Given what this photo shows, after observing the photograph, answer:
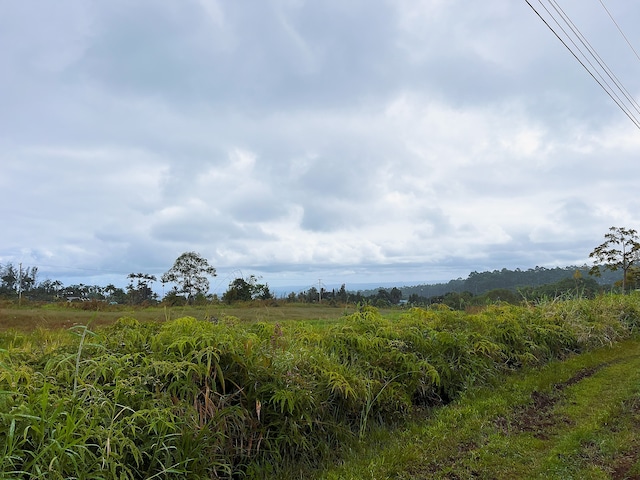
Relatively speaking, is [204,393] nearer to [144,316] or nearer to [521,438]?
[521,438]

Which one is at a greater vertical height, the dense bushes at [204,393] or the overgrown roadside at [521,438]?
the dense bushes at [204,393]

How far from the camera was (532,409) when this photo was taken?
4.76m

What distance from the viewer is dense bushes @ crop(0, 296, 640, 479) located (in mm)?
2289

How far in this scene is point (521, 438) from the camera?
12.9 feet

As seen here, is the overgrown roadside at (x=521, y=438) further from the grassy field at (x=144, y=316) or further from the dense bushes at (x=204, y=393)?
the grassy field at (x=144, y=316)

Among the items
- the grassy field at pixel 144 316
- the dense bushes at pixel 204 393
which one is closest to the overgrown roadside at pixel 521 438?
the dense bushes at pixel 204 393

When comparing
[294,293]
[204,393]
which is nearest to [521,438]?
[204,393]

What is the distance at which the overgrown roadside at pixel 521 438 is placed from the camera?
10.7 ft

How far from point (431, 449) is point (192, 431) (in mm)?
2024

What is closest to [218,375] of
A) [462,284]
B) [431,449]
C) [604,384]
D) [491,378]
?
[431,449]

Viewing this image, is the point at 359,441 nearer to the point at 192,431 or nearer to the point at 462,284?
the point at 192,431

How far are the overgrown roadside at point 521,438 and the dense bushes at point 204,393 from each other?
36 cm

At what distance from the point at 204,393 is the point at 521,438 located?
9.50 ft

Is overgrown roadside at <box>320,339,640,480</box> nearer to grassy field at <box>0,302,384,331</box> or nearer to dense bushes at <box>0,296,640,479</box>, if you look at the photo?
dense bushes at <box>0,296,640,479</box>
